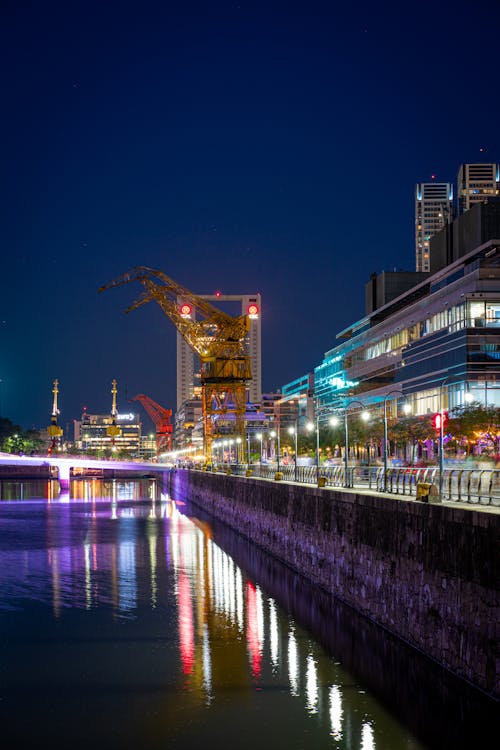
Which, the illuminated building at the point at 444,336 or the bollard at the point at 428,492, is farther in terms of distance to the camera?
the illuminated building at the point at 444,336

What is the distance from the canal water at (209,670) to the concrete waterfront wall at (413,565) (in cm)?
57

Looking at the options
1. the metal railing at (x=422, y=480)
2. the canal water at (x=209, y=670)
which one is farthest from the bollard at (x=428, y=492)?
Result: the canal water at (x=209, y=670)

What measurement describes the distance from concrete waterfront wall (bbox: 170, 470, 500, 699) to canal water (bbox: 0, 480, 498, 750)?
1.85ft

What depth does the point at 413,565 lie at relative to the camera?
836 inches

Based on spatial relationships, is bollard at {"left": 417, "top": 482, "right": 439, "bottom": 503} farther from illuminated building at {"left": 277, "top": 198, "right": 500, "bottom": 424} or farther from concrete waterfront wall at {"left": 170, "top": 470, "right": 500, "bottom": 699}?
illuminated building at {"left": 277, "top": 198, "right": 500, "bottom": 424}

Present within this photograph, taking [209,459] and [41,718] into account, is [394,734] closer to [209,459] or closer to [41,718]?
[41,718]

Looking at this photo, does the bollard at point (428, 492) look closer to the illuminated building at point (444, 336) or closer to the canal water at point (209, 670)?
the canal water at point (209, 670)

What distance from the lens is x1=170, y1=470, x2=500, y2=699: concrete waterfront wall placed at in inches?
672

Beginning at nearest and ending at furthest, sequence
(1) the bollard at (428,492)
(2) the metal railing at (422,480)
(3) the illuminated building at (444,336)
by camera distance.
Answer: (2) the metal railing at (422,480)
(1) the bollard at (428,492)
(3) the illuminated building at (444,336)

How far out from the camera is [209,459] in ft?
322

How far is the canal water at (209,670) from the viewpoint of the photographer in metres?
17.5

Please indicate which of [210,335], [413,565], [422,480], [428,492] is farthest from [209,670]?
[210,335]

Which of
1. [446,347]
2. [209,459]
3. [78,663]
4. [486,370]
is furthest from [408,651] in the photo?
[209,459]

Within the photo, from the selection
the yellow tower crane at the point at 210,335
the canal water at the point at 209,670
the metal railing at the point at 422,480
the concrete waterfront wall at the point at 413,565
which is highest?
the yellow tower crane at the point at 210,335
